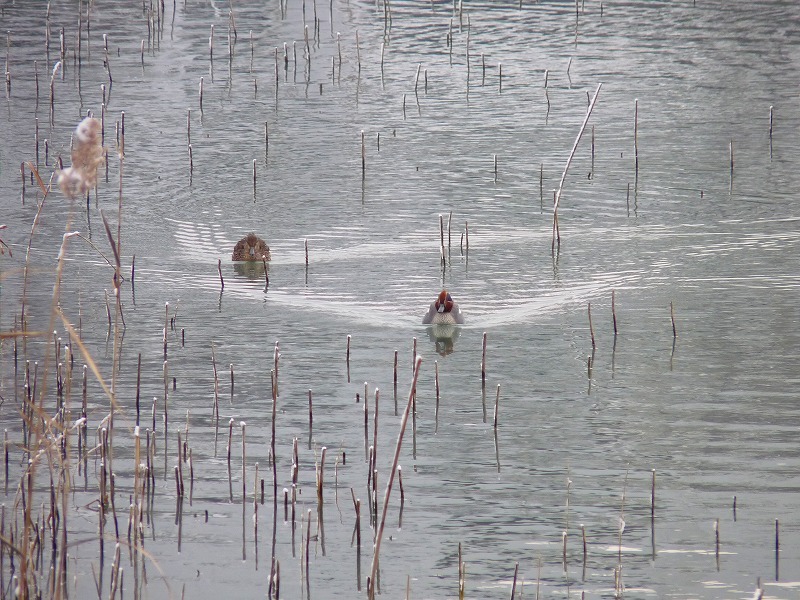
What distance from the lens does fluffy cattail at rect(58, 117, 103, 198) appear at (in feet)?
13.0

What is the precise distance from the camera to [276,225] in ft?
49.7

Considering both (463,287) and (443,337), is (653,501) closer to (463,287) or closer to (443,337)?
(443,337)

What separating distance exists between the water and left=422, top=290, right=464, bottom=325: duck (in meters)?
0.26

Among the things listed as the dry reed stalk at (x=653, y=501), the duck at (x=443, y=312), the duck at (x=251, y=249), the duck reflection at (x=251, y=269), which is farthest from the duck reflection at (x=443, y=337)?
the dry reed stalk at (x=653, y=501)

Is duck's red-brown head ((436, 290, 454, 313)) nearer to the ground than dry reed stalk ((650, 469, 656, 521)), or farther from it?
farther from it

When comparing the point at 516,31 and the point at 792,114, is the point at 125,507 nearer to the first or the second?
the point at 792,114

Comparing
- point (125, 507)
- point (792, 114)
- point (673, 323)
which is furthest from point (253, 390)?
point (792, 114)

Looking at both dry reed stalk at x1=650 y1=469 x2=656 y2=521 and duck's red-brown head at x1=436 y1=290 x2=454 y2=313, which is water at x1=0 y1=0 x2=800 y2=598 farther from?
duck's red-brown head at x1=436 y1=290 x2=454 y2=313

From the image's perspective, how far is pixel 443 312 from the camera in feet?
37.3

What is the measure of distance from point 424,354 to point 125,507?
12.8 feet

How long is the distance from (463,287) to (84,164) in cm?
892

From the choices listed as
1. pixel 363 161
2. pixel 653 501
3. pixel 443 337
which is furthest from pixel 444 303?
pixel 363 161

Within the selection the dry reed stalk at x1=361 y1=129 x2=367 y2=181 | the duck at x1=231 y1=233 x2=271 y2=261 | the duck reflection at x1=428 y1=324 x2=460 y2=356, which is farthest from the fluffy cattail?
the dry reed stalk at x1=361 y1=129 x2=367 y2=181

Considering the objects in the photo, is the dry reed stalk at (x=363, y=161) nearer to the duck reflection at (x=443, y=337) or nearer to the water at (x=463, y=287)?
the water at (x=463, y=287)
